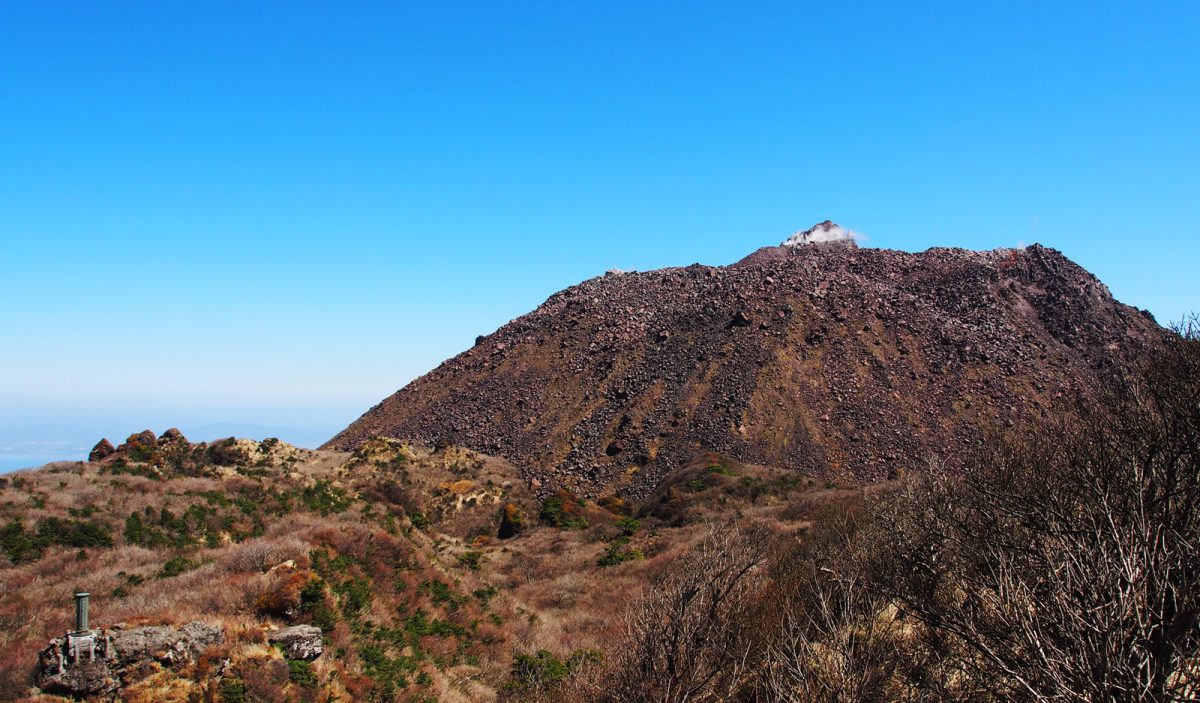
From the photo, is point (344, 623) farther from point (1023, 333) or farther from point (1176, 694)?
point (1023, 333)

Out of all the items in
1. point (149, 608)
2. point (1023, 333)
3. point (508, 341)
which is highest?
point (508, 341)

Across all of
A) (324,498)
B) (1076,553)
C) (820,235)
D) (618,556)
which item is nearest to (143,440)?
(324,498)

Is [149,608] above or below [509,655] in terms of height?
above

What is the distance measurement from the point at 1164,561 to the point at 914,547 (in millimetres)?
7914

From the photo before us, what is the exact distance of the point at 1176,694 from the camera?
589cm

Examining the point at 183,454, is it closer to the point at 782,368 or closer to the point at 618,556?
the point at 618,556

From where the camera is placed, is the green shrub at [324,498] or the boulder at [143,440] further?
the boulder at [143,440]

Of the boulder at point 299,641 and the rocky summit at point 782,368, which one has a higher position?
the rocky summit at point 782,368

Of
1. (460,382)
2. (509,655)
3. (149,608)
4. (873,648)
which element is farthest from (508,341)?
(873,648)

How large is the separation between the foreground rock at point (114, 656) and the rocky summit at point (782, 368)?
120ft

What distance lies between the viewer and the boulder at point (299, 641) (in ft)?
46.2

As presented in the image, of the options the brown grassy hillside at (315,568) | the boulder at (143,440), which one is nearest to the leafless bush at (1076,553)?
the brown grassy hillside at (315,568)

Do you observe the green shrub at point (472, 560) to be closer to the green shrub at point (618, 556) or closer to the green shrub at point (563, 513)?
the green shrub at point (618, 556)

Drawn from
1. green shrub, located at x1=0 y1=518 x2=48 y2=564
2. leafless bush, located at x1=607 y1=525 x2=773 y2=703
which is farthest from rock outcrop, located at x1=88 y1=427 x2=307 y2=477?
leafless bush, located at x1=607 y1=525 x2=773 y2=703
